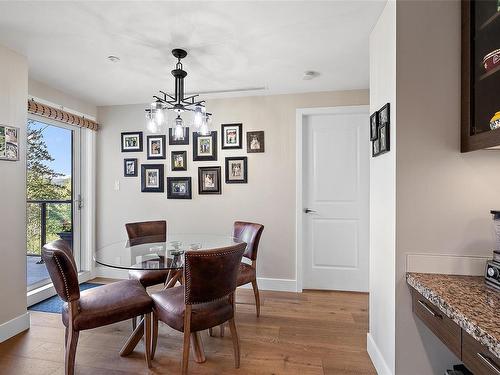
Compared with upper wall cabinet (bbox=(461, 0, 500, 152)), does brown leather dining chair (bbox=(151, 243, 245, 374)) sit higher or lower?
lower

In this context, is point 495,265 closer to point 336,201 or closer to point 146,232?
point 336,201

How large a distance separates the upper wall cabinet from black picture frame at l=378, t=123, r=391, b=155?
35cm

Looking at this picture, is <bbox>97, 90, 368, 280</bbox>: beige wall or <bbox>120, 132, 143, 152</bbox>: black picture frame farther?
<bbox>120, 132, 143, 152</bbox>: black picture frame

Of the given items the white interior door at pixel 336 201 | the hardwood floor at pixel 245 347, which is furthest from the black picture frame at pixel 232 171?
the hardwood floor at pixel 245 347

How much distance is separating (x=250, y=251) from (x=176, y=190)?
1422 mm

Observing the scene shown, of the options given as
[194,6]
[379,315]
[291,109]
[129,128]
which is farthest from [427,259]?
[129,128]

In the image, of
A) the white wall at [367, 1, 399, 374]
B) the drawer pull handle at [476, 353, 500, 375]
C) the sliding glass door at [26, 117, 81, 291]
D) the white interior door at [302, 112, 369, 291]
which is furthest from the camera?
the white interior door at [302, 112, 369, 291]

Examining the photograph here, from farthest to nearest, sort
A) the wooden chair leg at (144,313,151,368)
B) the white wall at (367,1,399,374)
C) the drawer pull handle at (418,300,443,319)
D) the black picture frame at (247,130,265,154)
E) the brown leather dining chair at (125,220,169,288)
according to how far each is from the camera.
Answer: the black picture frame at (247,130,265,154) < the brown leather dining chair at (125,220,169,288) < the wooden chair leg at (144,313,151,368) < the white wall at (367,1,399,374) < the drawer pull handle at (418,300,443,319)

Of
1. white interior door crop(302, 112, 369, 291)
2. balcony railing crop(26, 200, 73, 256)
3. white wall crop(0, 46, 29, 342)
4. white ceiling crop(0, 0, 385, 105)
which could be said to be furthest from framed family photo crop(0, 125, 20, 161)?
white interior door crop(302, 112, 369, 291)

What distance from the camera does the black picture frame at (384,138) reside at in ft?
5.26

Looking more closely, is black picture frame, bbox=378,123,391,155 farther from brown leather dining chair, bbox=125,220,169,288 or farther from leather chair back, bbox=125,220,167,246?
leather chair back, bbox=125,220,167,246

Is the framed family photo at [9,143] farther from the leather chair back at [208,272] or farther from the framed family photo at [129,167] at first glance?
the leather chair back at [208,272]

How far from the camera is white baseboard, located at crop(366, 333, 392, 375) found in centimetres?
167

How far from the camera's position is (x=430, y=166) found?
4.88ft
